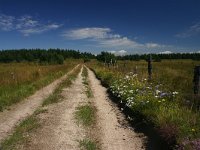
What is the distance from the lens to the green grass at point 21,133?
757cm

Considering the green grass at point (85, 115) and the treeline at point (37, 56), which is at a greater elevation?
the green grass at point (85, 115)

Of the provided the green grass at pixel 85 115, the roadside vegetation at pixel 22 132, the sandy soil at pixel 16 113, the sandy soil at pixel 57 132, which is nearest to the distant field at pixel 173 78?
the green grass at pixel 85 115

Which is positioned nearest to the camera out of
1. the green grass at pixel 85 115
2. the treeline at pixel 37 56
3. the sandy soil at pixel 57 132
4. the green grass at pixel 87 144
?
the green grass at pixel 87 144

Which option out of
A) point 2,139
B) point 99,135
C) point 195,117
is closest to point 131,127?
point 99,135

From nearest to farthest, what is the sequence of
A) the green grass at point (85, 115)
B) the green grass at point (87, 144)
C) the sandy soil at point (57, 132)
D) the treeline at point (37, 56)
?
the green grass at point (87, 144), the sandy soil at point (57, 132), the green grass at point (85, 115), the treeline at point (37, 56)

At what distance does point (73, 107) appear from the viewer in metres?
12.7

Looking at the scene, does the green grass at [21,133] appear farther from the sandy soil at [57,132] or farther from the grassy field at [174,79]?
the grassy field at [174,79]

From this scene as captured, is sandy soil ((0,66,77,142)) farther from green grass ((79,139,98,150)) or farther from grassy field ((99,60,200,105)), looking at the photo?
grassy field ((99,60,200,105))

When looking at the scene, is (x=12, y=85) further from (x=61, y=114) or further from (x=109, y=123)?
(x=109, y=123)

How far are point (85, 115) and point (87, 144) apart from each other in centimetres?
333

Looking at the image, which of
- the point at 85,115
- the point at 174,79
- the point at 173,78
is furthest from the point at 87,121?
the point at 173,78

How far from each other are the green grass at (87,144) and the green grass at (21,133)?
58.6 inches

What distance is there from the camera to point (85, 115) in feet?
35.8

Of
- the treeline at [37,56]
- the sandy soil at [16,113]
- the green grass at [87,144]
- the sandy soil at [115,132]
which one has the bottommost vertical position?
the treeline at [37,56]
